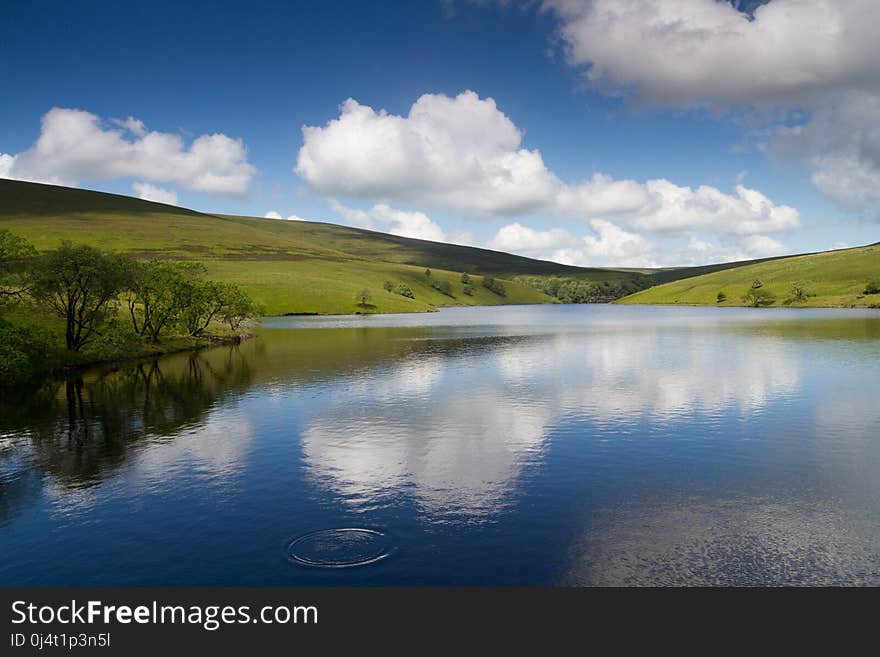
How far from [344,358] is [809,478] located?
63.8 metres

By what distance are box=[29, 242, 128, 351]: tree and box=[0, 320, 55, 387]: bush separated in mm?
7461

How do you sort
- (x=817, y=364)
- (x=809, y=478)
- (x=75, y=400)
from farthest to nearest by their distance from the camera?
(x=817, y=364) → (x=75, y=400) → (x=809, y=478)

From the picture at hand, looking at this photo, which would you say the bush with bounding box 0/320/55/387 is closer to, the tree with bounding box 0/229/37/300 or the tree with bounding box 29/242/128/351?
the tree with bounding box 0/229/37/300

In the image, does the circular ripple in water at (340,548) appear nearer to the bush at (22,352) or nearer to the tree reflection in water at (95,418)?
the tree reflection in water at (95,418)

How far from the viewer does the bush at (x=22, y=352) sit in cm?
5897

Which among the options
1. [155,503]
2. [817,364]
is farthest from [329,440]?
[817,364]

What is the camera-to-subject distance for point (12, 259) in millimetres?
67875

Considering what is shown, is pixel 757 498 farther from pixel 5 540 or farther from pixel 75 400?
pixel 75 400

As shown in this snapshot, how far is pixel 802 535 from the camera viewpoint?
24281 millimetres

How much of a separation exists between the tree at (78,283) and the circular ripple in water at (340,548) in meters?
63.0

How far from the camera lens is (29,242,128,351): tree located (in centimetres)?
7138

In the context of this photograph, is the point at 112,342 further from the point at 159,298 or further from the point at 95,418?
the point at 95,418

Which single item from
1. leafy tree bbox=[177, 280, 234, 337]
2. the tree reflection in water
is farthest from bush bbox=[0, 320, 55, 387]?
leafy tree bbox=[177, 280, 234, 337]

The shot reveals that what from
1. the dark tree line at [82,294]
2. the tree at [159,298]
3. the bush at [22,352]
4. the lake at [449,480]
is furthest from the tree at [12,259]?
the tree at [159,298]
